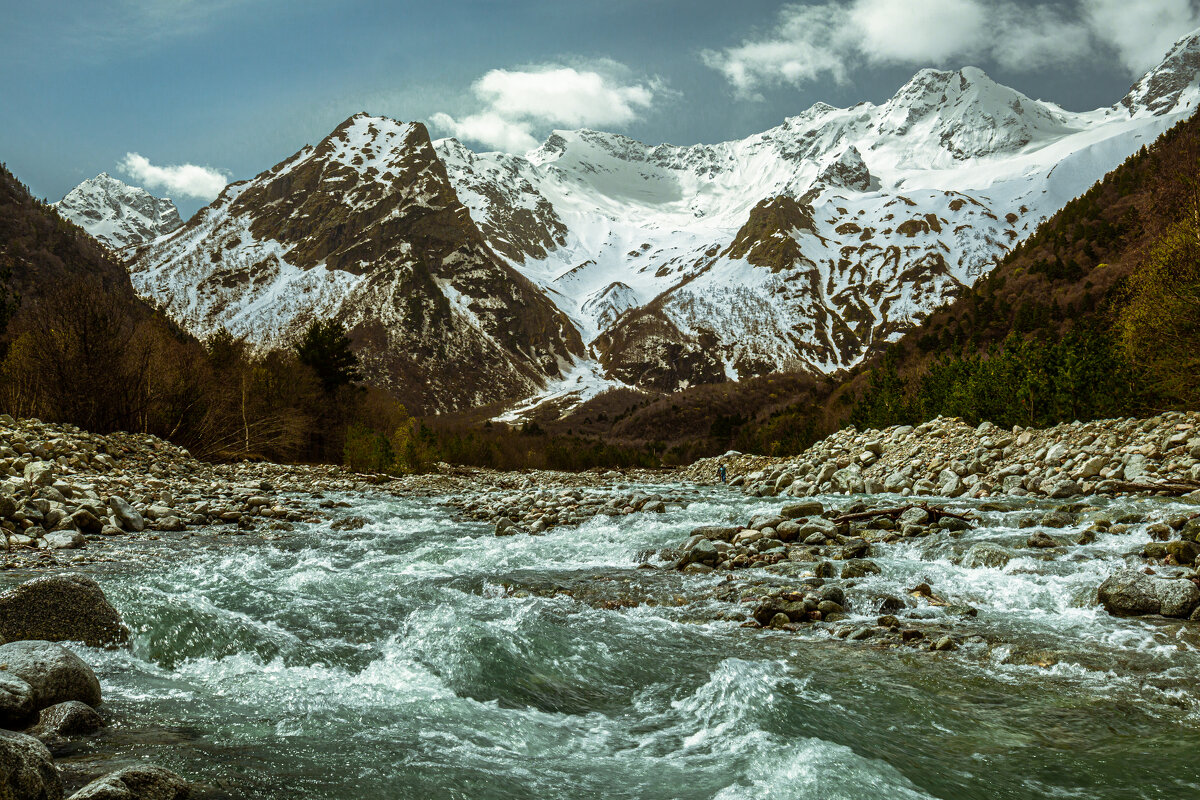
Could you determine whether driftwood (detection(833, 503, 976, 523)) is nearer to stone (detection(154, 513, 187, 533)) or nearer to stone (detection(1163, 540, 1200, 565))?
stone (detection(1163, 540, 1200, 565))

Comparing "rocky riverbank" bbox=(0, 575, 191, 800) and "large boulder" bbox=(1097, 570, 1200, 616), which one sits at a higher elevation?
"rocky riverbank" bbox=(0, 575, 191, 800)

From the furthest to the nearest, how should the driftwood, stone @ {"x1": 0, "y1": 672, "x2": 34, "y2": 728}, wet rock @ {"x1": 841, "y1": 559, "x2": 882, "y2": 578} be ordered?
the driftwood, wet rock @ {"x1": 841, "y1": 559, "x2": 882, "y2": 578}, stone @ {"x1": 0, "y1": 672, "x2": 34, "y2": 728}

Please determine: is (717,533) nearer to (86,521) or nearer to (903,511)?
(903,511)

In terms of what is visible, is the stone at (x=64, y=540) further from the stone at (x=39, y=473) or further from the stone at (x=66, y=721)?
the stone at (x=66, y=721)

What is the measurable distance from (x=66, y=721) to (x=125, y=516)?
1200 centimetres

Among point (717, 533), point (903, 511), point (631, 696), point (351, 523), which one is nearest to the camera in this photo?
point (631, 696)

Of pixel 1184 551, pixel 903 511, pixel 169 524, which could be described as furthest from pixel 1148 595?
pixel 169 524

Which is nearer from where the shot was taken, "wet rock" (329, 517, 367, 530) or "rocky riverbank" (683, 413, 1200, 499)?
"rocky riverbank" (683, 413, 1200, 499)

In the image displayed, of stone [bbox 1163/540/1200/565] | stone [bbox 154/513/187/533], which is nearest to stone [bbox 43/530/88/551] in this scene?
stone [bbox 154/513/187/533]

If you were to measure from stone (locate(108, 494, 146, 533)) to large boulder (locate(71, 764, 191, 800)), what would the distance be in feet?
43.3

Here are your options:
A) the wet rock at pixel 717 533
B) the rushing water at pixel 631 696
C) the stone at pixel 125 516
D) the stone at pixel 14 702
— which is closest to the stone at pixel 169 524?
the stone at pixel 125 516

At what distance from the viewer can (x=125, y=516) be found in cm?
1457

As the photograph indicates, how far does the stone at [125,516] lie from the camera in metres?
14.5

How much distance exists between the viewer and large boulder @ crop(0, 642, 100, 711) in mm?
4762
